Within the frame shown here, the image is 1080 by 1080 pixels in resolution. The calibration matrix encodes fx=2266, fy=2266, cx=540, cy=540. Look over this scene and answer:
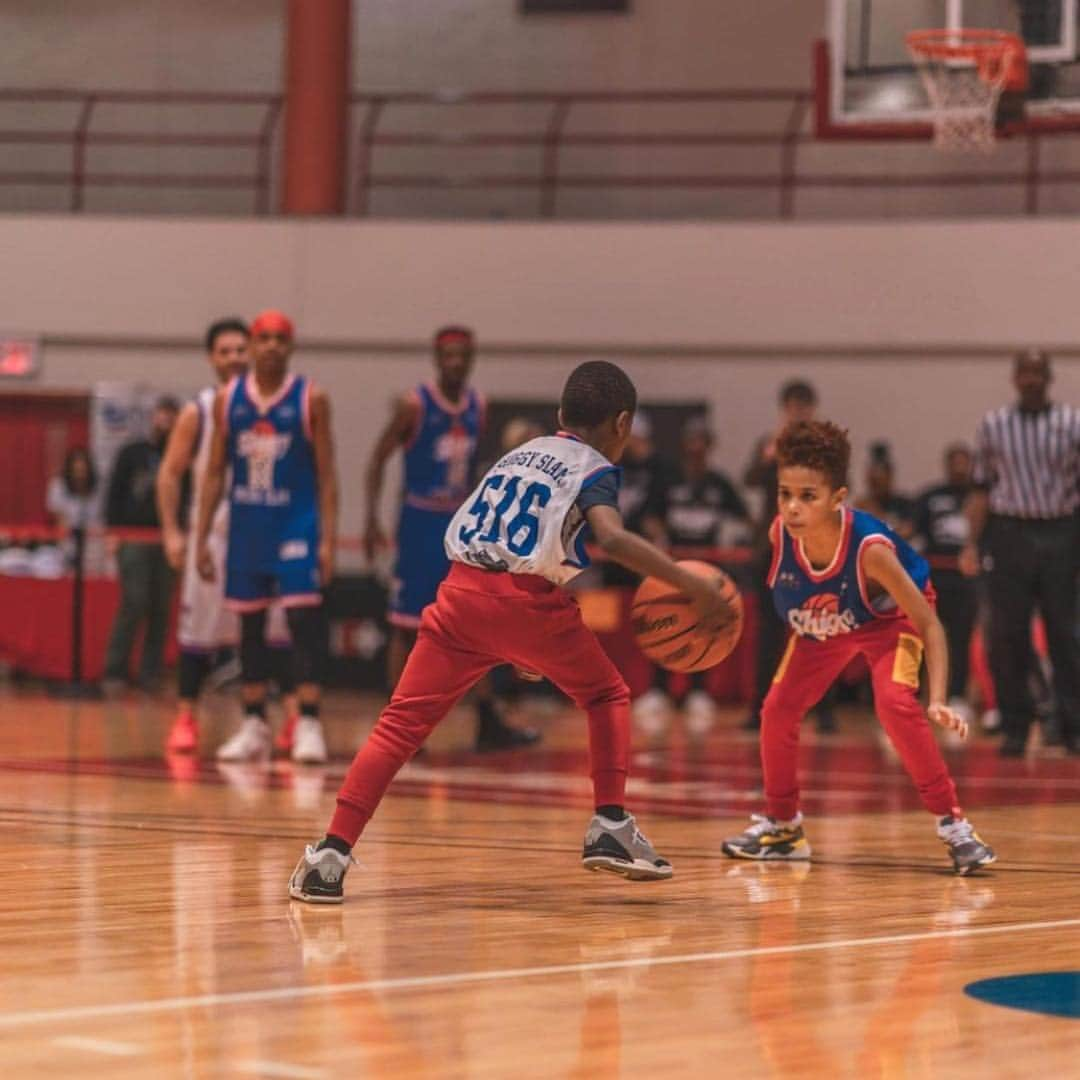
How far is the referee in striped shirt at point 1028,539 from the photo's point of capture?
11.6 metres

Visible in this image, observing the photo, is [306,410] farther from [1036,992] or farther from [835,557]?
[1036,992]

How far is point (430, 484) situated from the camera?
1110 cm

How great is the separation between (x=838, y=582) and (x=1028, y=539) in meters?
5.22

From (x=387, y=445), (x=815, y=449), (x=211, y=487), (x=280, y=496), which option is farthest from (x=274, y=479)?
(x=815, y=449)

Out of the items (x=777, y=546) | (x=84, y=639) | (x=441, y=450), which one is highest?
(x=441, y=450)

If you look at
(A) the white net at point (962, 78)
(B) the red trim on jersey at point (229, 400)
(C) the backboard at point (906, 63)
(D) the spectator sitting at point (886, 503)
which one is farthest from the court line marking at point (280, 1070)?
(D) the spectator sitting at point (886, 503)

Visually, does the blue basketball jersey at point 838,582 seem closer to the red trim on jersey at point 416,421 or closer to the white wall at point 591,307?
the red trim on jersey at point 416,421

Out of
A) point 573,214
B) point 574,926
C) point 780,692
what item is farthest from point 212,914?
point 573,214

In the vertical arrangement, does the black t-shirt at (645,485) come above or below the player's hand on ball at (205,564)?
above

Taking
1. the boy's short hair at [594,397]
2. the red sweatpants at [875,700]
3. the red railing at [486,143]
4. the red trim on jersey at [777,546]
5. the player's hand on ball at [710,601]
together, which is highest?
the red railing at [486,143]

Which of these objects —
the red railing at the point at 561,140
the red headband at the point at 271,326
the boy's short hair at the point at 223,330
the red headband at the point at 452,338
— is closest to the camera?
the red headband at the point at 271,326

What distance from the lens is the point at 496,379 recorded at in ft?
62.4

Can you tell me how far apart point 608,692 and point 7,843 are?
2089mm

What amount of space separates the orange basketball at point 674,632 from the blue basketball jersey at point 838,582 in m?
0.95
